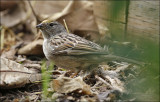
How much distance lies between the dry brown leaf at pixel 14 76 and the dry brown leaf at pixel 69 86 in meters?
0.72

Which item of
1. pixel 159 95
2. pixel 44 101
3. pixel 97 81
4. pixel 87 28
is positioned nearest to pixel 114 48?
pixel 159 95

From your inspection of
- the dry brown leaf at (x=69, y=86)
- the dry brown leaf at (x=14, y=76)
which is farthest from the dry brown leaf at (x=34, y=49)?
the dry brown leaf at (x=69, y=86)

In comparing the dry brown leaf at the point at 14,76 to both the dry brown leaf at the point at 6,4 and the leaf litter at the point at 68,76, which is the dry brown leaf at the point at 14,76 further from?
the dry brown leaf at the point at 6,4

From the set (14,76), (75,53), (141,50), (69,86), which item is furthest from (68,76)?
(141,50)

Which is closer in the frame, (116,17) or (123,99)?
(116,17)

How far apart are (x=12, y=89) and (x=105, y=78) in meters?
1.35

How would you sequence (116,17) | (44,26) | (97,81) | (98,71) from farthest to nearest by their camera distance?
(44,26), (98,71), (97,81), (116,17)

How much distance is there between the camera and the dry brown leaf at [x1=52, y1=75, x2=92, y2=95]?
3.27 metres

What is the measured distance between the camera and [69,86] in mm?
3326

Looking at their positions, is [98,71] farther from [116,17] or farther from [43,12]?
[43,12]

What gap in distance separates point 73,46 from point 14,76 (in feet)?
3.23

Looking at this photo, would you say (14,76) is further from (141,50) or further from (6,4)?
(6,4)

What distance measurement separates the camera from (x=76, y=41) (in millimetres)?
4324

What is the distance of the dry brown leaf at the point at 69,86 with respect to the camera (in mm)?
3273
